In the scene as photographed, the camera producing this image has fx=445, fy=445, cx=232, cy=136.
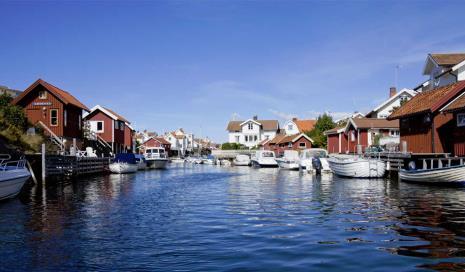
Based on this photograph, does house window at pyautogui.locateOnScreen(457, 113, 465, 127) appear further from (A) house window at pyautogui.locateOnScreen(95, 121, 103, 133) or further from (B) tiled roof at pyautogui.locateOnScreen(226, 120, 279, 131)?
(B) tiled roof at pyautogui.locateOnScreen(226, 120, 279, 131)

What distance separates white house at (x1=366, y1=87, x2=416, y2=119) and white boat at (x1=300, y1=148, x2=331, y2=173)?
1467 centimetres

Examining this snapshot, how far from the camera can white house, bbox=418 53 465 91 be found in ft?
139

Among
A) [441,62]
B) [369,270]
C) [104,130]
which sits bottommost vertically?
[369,270]

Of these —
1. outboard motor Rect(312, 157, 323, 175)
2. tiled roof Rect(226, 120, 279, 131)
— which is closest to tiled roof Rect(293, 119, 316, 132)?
tiled roof Rect(226, 120, 279, 131)

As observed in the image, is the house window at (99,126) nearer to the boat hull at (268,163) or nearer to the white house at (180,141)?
the boat hull at (268,163)

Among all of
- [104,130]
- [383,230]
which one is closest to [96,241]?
[383,230]

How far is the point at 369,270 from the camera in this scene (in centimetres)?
984

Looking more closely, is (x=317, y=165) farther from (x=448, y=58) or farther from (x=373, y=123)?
(x=448, y=58)

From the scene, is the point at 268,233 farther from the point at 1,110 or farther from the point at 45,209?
the point at 1,110

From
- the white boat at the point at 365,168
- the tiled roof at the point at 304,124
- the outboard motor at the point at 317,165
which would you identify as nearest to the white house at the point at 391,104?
the outboard motor at the point at 317,165

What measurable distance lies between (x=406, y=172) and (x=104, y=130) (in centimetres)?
4563

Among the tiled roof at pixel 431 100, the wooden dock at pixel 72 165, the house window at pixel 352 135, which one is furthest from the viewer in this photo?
the house window at pixel 352 135

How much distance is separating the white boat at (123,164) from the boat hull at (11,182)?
1021 inches

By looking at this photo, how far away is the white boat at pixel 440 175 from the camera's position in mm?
27250
